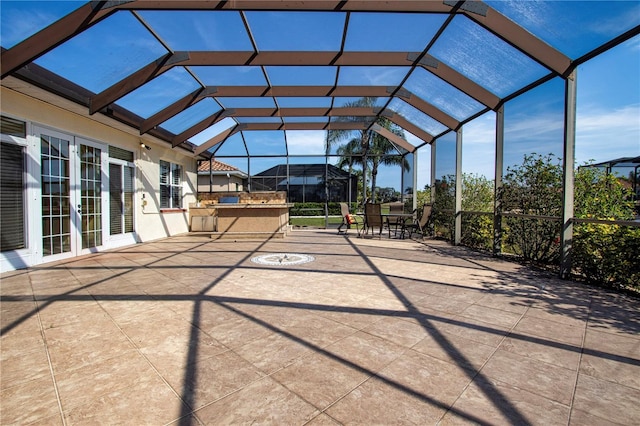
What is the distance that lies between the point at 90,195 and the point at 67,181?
26.4 inches

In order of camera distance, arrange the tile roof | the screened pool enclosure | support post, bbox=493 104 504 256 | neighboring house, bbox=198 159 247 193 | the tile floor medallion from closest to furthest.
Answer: the screened pool enclosure < the tile floor medallion < support post, bbox=493 104 504 256 < neighboring house, bbox=198 159 247 193 < the tile roof

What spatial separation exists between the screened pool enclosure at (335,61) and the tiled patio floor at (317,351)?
2372 mm

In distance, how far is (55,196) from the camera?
5.41 m

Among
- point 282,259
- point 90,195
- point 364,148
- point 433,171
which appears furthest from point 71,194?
point 364,148

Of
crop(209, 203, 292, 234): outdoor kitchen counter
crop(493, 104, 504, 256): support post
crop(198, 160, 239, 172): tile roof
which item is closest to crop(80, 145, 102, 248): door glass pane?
crop(209, 203, 292, 234): outdoor kitchen counter

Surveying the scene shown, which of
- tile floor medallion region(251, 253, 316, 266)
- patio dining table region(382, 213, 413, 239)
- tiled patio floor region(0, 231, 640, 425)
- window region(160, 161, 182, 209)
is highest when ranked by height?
window region(160, 161, 182, 209)

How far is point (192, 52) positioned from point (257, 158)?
657 cm

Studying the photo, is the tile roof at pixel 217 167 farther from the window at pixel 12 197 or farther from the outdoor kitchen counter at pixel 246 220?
the window at pixel 12 197

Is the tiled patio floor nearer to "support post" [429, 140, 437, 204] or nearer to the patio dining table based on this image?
the patio dining table

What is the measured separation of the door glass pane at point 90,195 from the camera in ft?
20.0

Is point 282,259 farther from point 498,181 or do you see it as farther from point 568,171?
point 568,171

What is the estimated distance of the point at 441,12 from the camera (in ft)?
13.4

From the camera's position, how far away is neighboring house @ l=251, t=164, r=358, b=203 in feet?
39.9

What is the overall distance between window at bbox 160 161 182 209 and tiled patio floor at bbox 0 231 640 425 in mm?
5434
